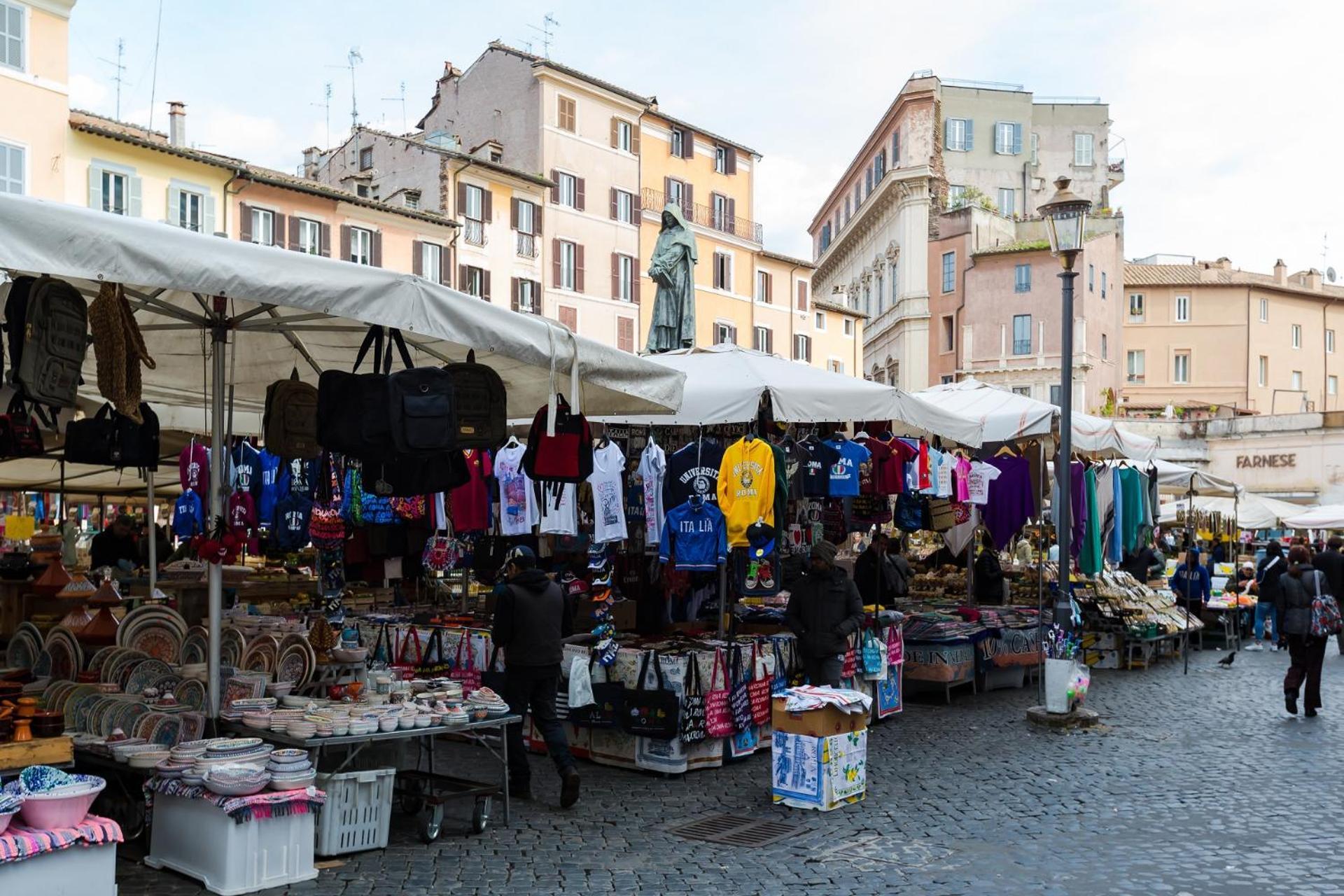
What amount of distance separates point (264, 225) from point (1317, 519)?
26.0m

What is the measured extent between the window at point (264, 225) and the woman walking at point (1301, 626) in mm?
25734

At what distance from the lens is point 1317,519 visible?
2323cm

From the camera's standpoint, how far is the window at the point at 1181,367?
60531 millimetres

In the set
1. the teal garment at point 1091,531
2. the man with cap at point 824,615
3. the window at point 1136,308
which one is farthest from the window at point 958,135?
the man with cap at point 824,615

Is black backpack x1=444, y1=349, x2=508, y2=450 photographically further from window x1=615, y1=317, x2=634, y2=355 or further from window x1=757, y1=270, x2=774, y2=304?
window x1=757, y1=270, x2=774, y2=304

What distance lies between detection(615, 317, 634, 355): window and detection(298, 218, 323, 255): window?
11929 millimetres

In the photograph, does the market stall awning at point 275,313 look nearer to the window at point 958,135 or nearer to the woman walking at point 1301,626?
the woman walking at point 1301,626

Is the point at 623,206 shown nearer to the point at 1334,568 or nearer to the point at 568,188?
the point at 568,188

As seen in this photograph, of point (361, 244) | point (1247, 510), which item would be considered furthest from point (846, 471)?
point (361, 244)

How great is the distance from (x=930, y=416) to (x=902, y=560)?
16.3 ft

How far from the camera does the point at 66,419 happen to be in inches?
345

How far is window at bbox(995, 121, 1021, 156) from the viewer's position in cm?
5716

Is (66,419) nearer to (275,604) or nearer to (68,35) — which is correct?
(275,604)

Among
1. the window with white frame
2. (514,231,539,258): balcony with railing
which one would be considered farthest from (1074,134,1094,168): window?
the window with white frame
